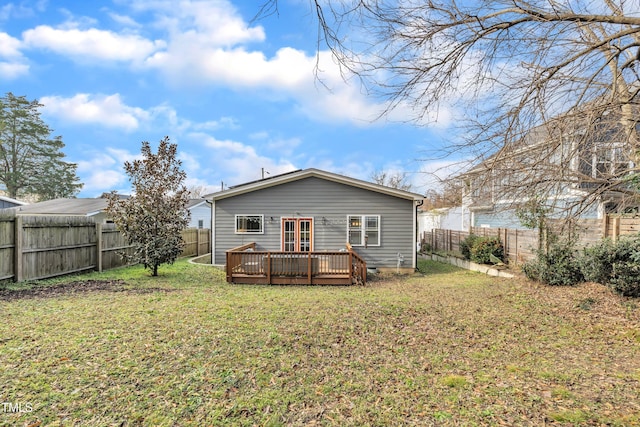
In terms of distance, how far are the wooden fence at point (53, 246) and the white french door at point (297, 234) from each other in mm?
6130

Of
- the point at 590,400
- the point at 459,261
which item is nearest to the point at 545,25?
Answer: the point at 590,400

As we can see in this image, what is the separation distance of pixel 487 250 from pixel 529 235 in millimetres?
1682

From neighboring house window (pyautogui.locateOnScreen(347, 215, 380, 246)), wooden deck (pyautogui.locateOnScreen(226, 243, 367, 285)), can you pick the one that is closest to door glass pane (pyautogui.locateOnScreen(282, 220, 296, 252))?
neighboring house window (pyautogui.locateOnScreen(347, 215, 380, 246))

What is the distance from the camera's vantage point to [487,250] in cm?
1236

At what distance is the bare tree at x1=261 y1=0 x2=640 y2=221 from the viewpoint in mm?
3760

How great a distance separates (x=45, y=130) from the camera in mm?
28375

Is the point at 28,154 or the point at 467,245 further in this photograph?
the point at 28,154

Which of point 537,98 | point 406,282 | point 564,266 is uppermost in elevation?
point 537,98

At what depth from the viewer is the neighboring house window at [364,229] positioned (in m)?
12.4

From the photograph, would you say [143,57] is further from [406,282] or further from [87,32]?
[406,282]

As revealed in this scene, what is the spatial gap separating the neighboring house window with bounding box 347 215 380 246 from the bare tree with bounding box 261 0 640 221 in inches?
300

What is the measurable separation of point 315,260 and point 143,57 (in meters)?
6.95

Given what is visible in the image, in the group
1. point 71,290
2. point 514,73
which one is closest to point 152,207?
point 71,290

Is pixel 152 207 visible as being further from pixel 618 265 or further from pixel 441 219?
pixel 441 219
